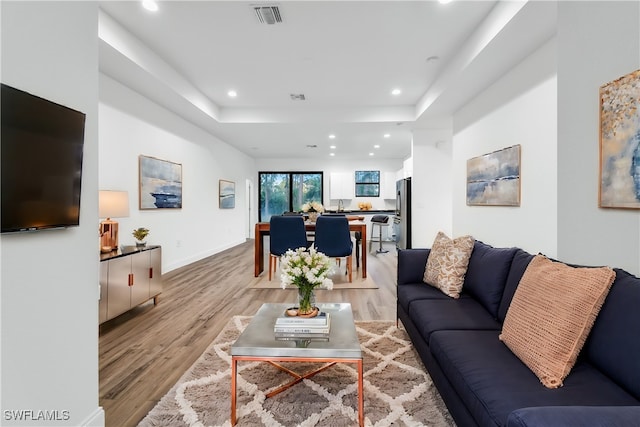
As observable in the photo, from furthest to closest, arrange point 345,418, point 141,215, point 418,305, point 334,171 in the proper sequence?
point 334,171
point 141,215
point 418,305
point 345,418

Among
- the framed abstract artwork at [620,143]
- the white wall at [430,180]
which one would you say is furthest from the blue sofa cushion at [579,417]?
the white wall at [430,180]

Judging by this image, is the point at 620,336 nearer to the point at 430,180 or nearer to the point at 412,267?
the point at 412,267

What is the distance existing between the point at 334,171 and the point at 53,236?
31.0 ft

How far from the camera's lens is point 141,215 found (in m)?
4.44

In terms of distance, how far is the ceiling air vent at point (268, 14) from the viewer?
276 centimetres

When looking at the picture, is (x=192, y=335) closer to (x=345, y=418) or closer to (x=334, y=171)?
(x=345, y=418)

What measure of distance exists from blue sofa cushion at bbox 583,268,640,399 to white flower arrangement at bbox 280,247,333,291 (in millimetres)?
1296

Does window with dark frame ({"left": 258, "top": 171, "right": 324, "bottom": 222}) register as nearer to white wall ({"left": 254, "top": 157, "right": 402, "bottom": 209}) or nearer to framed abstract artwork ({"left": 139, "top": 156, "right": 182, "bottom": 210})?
white wall ({"left": 254, "top": 157, "right": 402, "bottom": 209})

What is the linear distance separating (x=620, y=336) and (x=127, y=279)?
3621 mm

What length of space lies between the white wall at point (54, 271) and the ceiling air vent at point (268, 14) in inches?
58.0

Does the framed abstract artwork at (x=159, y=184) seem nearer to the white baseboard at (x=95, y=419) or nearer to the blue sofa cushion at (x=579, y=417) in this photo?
the white baseboard at (x=95, y=419)

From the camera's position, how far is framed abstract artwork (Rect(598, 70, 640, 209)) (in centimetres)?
156

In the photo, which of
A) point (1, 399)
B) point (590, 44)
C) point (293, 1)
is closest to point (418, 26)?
point (293, 1)

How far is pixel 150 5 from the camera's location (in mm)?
2766
